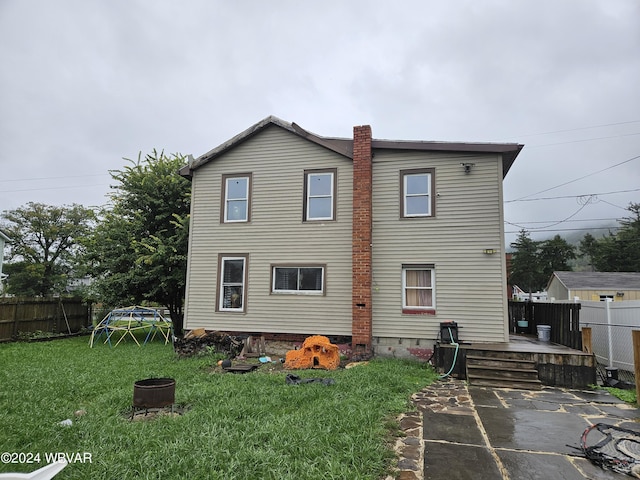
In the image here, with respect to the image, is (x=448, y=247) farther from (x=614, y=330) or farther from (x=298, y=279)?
(x=298, y=279)

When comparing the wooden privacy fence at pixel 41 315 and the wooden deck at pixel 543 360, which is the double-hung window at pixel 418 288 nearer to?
the wooden deck at pixel 543 360

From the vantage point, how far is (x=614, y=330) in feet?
26.6

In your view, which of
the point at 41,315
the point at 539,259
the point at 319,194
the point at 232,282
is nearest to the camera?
the point at 319,194

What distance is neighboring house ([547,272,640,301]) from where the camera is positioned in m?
25.3

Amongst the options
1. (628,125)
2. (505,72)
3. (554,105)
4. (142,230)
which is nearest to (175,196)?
(142,230)

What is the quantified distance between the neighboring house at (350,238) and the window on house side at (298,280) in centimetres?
3

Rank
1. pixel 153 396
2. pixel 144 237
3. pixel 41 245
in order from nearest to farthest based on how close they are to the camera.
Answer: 1. pixel 153 396
2. pixel 144 237
3. pixel 41 245

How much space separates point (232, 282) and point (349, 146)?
5476 millimetres

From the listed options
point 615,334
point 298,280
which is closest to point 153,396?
point 298,280

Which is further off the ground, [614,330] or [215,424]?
[614,330]

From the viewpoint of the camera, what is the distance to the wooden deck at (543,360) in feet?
23.4

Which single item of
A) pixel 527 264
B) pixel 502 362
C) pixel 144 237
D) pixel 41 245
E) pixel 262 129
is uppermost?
pixel 262 129

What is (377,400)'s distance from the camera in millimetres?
5336

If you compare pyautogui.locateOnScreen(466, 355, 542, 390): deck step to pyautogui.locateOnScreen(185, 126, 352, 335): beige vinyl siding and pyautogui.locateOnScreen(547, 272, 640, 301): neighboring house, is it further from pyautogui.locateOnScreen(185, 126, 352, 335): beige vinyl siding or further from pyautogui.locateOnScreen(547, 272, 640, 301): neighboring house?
pyautogui.locateOnScreen(547, 272, 640, 301): neighboring house
